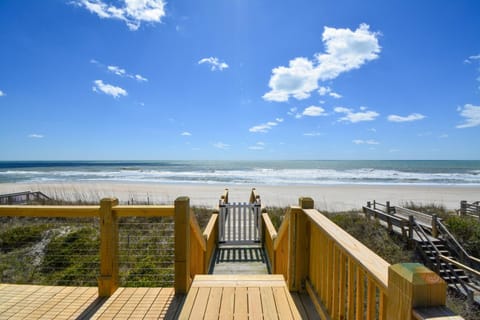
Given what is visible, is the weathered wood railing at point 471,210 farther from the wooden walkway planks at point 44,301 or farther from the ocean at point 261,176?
the ocean at point 261,176

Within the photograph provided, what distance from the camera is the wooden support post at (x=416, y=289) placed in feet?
3.23

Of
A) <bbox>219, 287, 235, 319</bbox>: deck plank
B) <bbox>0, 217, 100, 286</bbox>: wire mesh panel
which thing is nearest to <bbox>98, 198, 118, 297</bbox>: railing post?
<bbox>219, 287, 235, 319</bbox>: deck plank

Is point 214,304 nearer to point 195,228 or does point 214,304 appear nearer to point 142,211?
point 195,228

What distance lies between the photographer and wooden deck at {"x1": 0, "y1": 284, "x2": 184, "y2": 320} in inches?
107

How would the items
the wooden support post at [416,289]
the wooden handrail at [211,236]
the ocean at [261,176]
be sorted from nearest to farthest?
the wooden support post at [416,289] < the wooden handrail at [211,236] < the ocean at [261,176]

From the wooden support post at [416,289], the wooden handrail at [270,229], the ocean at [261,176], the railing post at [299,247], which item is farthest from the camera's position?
the ocean at [261,176]

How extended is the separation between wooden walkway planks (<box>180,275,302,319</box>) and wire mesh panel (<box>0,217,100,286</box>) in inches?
107

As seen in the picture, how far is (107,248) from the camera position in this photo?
3104mm

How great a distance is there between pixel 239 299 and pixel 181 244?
960 mm

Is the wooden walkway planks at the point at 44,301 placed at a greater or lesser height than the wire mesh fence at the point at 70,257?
greater

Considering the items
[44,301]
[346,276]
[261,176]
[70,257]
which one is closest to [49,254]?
[70,257]

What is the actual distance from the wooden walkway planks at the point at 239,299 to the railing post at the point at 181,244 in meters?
0.17

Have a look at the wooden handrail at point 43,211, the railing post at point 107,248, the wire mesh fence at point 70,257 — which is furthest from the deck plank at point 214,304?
the wooden handrail at point 43,211

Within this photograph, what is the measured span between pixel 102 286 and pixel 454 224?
44.3 ft
